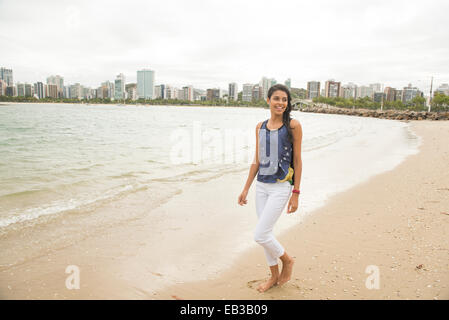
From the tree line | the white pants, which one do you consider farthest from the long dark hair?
the tree line

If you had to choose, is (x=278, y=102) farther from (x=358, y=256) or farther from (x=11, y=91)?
(x=11, y=91)

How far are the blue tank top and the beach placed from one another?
4.49 ft

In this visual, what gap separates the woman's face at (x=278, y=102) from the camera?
323 centimetres

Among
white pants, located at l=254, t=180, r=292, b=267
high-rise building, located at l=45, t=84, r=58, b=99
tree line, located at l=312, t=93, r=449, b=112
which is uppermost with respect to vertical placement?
high-rise building, located at l=45, t=84, r=58, b=99

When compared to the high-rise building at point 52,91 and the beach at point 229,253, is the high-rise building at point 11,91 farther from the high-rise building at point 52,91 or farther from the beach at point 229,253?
the beach at point 229,253

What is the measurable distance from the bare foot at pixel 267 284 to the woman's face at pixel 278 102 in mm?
1910

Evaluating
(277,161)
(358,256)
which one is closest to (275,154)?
(277,161)

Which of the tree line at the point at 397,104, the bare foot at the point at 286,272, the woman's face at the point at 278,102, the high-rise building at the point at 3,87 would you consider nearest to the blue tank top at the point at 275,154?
the woman's face at the point at 278,102

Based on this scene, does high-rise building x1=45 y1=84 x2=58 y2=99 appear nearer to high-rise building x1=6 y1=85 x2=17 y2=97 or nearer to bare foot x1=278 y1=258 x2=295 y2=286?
high-rise building x1=6 y1=85 x2=17 y2=97

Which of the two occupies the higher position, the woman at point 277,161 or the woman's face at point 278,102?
the woman's face at point 278,102

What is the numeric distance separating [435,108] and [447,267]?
118649mm

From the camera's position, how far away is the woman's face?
3234 mm

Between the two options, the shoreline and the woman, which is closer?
the woman

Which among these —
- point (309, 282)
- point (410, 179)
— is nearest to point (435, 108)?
point (410, 179)
